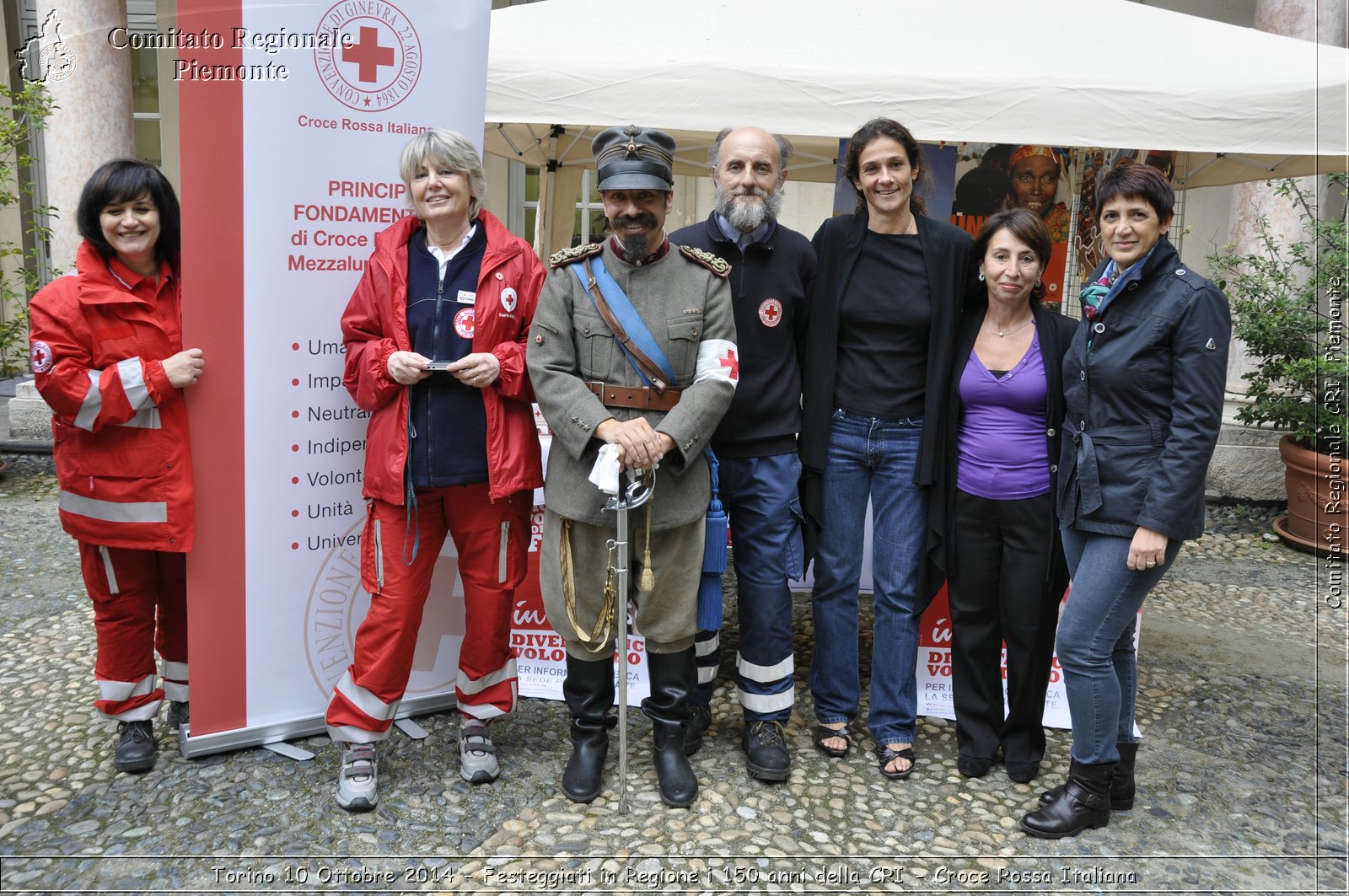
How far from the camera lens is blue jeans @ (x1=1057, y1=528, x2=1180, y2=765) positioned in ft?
9.29

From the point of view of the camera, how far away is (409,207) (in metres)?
3.25

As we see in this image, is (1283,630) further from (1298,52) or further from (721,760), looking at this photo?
(721,760)

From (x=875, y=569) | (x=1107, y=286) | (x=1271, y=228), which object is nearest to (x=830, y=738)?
(x=875, y=569)

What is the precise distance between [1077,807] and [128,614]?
3092 mm

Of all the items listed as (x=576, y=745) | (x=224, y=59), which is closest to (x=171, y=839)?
(x=576, y=745)

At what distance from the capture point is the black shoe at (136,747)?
10.3 ft

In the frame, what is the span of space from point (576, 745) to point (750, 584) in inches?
30.9

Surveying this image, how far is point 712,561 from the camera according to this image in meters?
3.07

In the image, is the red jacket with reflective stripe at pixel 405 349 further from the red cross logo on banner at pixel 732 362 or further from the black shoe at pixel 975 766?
the black shoe at pixel 975 766

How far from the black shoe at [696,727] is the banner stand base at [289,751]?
4.21 feet

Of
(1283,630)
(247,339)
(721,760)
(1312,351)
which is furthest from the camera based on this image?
(1312,351)

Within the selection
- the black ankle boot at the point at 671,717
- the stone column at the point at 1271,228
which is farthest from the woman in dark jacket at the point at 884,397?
the stone column at the point at 1271,228

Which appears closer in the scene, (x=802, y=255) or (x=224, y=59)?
(x=224, y=59)

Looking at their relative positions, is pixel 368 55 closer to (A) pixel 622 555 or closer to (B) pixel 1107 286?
(A) pixel 622 555
